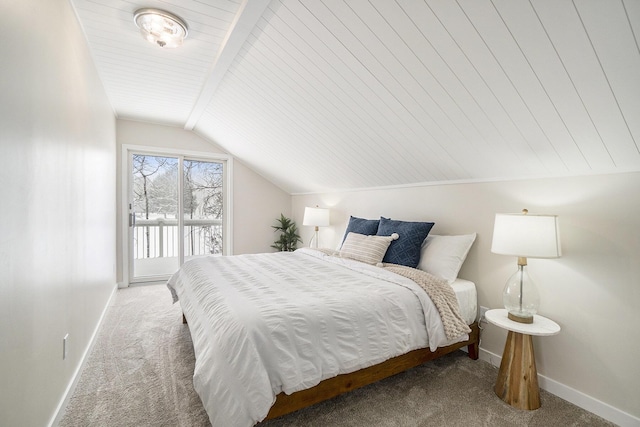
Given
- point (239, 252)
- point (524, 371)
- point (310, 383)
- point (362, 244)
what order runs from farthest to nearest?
point (239, 252) < point (362, 244) < point (524, 371) < point (310, 383)

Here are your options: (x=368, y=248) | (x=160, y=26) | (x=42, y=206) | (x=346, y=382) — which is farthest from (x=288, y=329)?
(x=160, y=26)

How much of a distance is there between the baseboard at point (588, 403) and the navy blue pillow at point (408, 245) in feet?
3.85

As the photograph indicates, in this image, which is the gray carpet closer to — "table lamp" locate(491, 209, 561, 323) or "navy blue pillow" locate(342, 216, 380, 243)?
"table lamp" locate(491, 209, 561, 323)

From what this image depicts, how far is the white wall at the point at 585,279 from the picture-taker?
1.73m

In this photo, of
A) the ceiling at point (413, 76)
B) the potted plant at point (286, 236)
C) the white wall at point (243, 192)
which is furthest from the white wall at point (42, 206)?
the potted plant at point (286, 236)

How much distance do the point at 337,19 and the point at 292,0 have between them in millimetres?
308

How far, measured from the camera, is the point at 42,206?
57.4 inches

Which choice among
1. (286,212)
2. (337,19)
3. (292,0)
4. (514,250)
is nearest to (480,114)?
(514,250)

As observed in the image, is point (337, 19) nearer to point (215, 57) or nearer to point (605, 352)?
point (215, 57)

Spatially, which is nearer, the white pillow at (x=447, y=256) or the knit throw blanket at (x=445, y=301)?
the knit throw blanket at (x=445, y=301)

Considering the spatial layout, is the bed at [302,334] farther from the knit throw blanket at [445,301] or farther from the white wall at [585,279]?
the white wall at [585,279]

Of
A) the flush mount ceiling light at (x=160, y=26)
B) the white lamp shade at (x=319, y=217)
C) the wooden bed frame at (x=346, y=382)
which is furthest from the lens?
the white lamp shade at (x=319, y=217)

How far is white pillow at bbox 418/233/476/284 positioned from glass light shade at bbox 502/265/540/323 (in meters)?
0.47

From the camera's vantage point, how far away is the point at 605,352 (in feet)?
5.93
